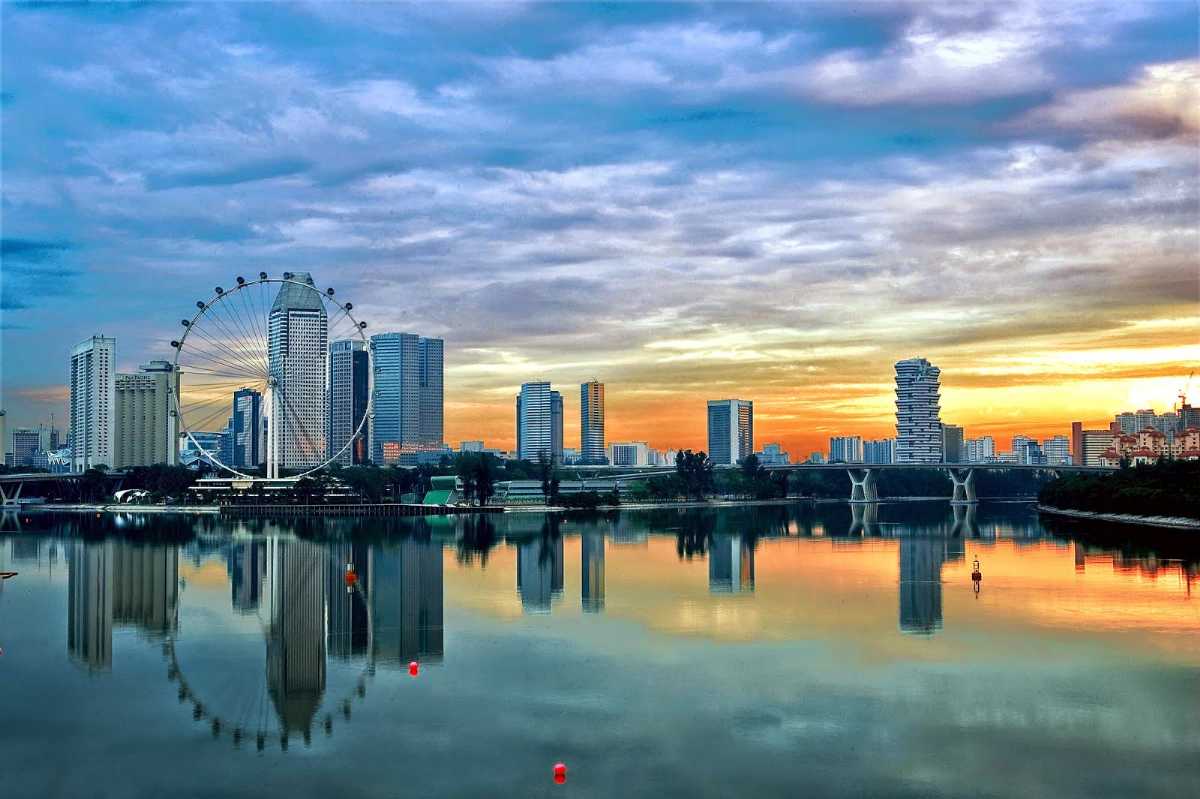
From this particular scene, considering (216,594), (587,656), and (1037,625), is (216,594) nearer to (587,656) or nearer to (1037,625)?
(587,656)

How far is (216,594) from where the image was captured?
46.8m

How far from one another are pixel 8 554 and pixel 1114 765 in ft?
215

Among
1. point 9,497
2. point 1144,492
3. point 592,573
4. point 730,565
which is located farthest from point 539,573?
point 9,497

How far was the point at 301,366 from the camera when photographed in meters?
193

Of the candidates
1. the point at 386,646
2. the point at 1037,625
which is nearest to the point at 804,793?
the point at 386,646

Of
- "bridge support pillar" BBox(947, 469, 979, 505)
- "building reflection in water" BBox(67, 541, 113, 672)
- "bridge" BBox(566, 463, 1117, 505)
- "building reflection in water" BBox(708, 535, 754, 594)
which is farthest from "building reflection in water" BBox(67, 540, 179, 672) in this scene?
"bridge support pillar" BBox(947, 469, 979, 505)

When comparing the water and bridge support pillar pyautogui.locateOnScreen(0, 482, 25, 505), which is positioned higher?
bridge support pillar pyautogui.locateOnScreen(0, 482, 25, 505)

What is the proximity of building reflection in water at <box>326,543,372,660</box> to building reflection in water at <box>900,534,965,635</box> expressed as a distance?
17279 millimetres

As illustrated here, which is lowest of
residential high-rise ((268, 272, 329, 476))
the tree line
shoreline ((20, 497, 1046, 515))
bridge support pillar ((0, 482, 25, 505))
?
shoreline ((20, 497, 1046, 515))

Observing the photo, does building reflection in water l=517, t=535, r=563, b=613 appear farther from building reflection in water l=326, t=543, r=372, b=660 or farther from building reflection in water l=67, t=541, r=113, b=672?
building reflection in water l=67, t=541, r=113, b=672

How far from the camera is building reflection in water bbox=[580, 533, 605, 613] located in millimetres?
43188

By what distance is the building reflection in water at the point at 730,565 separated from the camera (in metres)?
48.2

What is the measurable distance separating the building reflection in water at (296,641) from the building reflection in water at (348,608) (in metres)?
0.42

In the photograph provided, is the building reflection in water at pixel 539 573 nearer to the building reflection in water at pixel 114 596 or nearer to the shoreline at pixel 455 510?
the building reflection in water at pixel 114 596
